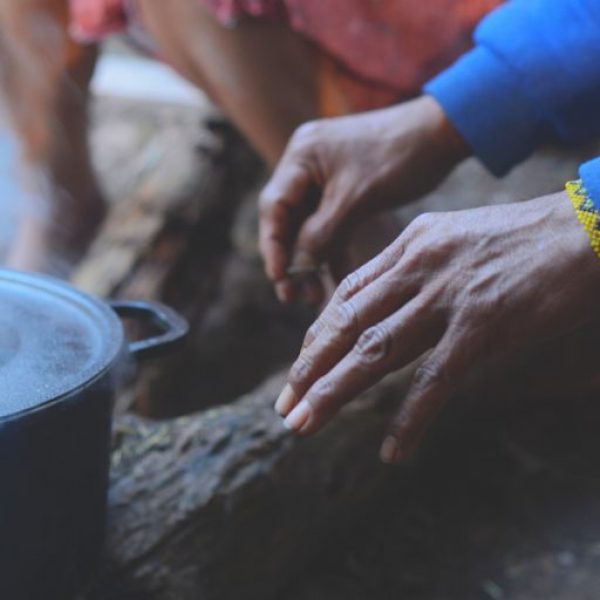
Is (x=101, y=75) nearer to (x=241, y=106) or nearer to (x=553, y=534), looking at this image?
(x=241, y=106)

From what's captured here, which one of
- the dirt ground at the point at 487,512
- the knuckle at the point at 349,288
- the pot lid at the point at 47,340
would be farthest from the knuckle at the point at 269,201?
the knuckle at the point at 349,288

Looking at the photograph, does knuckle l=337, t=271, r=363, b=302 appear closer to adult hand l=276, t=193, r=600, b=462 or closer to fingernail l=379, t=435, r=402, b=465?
adult hand l=276, t=193, r=600, b=462

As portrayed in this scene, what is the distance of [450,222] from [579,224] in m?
0.14

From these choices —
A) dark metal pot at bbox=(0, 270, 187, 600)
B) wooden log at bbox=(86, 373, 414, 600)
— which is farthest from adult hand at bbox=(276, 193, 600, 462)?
wooden log at bbox=(86, 373, 414, 600)

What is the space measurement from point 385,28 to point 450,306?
97 centimetres

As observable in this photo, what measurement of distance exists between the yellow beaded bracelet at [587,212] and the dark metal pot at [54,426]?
1.87ft

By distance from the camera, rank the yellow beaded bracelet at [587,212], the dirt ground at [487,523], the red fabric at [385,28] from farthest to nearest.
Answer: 1. the red fabric at [385,28]
2. the dirt ground at [487,523]
3. the yellow beaded bracelet at [587,212]

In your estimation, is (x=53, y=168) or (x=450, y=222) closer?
(x=450, y=222)

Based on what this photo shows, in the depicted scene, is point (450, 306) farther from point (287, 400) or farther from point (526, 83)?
point (526, 83)

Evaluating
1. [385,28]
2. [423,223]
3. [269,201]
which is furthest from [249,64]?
[423,223]

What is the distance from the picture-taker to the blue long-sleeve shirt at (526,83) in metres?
1.60

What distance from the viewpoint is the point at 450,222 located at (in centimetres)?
115

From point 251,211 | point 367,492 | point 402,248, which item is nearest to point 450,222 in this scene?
point 402,248

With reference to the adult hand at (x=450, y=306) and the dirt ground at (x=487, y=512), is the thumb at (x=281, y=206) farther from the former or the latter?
the adult hand at (x=450, y=306)
